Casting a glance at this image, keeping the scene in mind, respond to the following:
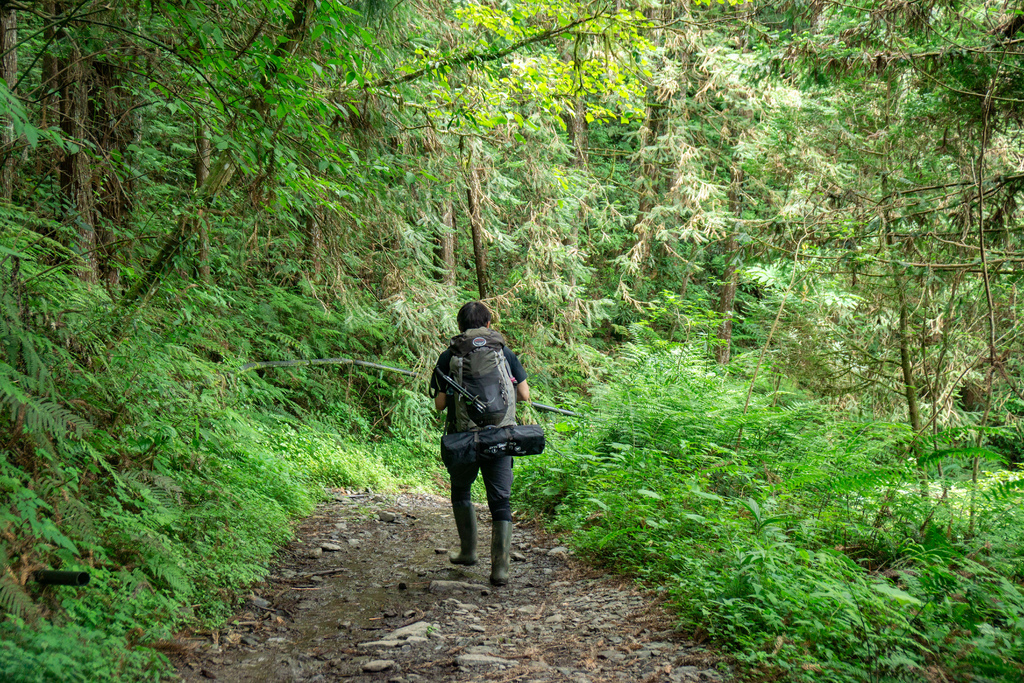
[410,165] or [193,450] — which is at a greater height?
[410,165]

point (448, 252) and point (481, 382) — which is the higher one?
point (448, 252)

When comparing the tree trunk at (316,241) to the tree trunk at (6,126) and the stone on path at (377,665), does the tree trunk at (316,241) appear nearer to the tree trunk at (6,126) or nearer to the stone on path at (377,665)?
the tree trunk at (6,126)

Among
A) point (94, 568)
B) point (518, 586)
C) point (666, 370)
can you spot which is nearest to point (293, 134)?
point (94, 568)

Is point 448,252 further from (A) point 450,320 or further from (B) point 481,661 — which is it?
(B) point 481,661

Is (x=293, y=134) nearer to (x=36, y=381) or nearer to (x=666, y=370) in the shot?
(x=36, y=381)

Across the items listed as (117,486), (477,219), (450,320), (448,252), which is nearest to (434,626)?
(117,486)

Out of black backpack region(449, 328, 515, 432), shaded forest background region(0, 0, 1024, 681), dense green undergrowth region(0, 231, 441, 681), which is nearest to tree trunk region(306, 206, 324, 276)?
shaded forest background region(0, 0, 1024, 681)

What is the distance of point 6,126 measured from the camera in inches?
172

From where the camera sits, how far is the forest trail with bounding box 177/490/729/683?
3.47m

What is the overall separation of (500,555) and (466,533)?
1.43 ft

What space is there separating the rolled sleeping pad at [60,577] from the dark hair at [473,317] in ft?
10.0

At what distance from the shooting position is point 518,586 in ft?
16.6

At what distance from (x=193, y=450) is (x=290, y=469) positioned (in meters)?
2.54

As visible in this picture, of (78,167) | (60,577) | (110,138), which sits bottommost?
(60,577)
